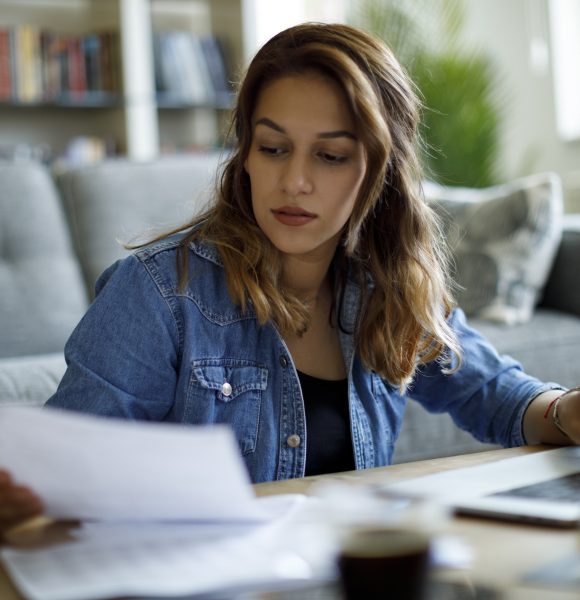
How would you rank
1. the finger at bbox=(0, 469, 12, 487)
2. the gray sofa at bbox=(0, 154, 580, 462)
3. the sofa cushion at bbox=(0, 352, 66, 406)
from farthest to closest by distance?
the gray sofa at bbox=(0, 154, 580, 462) < the sofa cushion at bbox=(0, 352, 66, 406) < the finger at bbox=(0, 469, 12, 487)

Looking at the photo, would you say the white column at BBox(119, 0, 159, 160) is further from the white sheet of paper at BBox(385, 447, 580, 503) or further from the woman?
the white sheet of paper at BBox(385, 447, 580, 503)

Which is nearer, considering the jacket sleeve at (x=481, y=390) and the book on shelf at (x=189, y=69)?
the jacket sleeve at (x=481, y=390)

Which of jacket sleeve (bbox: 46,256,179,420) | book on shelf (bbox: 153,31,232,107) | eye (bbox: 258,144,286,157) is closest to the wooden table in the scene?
jacket sleeve (bbox: 46,256,179,420)

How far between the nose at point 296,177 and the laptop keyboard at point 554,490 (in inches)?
20.2

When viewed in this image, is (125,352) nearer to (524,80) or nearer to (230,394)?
(230,394)

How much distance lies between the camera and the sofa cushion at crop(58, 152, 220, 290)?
246 centimetres

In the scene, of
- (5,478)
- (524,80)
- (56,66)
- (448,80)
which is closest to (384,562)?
(5,478)

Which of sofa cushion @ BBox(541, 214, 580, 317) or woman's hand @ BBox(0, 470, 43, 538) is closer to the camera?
woman's hand @ BBox(0, 470, 43, 538)

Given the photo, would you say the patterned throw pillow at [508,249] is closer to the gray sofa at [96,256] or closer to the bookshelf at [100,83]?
the gray sofa at [96,256]

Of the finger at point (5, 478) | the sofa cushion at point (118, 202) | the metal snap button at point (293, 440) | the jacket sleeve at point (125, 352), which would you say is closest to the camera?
the finger at point (5, 478)

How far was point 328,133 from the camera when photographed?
1235 mm

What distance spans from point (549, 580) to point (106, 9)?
3954 mm

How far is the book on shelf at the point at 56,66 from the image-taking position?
3.91 m

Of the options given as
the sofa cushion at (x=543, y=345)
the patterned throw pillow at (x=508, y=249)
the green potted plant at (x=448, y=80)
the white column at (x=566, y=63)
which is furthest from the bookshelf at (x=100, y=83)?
the sofa cushion at (x=543, y=345)
